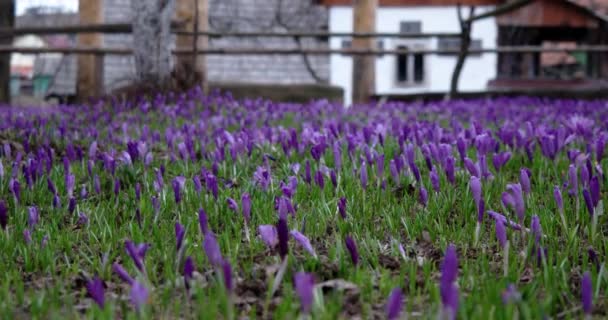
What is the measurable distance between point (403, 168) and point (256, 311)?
6.05 feet

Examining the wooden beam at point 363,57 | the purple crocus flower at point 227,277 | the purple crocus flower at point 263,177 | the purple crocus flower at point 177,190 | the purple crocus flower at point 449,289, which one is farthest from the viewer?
the wooden beam at point 363,57

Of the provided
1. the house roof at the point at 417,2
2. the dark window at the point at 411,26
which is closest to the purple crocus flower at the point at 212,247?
the house roof at the point at 417,2

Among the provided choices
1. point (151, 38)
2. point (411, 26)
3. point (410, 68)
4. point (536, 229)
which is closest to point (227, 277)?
point (536, 229)

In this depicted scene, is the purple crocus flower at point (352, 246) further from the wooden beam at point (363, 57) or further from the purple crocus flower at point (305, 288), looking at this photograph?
the wooden beam at point (363, 57)

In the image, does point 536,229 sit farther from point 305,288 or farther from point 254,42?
point 254,42

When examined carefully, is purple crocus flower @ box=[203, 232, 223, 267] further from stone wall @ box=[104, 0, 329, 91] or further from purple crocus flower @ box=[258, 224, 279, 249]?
stone wall @ box=[104, 0, 329, 91]

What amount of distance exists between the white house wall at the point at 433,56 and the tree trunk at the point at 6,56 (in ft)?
48.1

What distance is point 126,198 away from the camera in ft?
10.3

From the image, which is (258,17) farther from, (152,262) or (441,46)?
(152,262)

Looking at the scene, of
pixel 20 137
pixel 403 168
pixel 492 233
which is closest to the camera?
pixel 492 233

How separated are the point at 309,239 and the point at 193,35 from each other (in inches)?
351

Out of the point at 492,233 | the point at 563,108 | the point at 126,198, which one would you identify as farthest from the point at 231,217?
the point at 563,108

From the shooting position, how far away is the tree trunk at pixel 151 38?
9.49 metres

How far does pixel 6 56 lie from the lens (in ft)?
46.4
